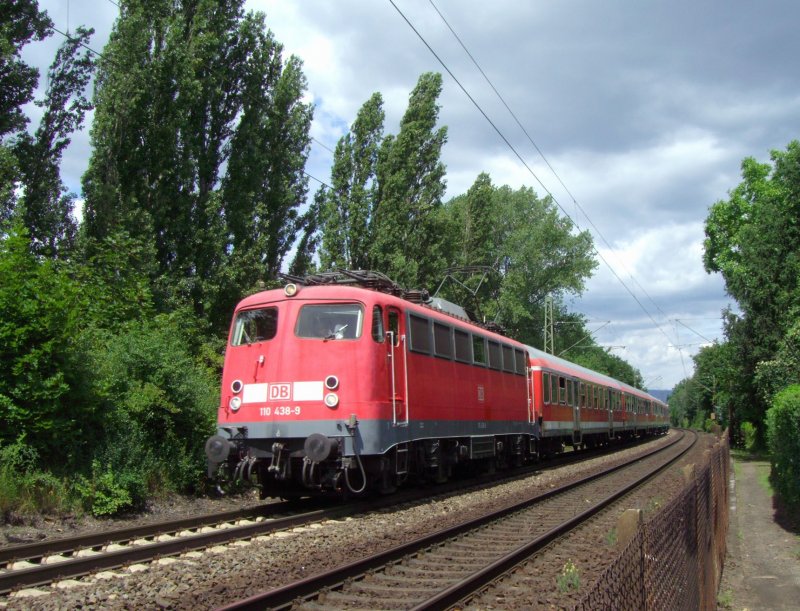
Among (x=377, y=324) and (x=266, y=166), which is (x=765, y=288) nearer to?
(x=266, y=166)

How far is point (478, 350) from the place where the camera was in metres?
15.8

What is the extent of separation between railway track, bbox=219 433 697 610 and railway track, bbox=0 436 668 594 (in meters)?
2.11

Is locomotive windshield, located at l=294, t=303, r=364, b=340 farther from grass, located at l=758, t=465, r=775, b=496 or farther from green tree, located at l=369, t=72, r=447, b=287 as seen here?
green tree, located at l=369, t=72, r=447, b=287

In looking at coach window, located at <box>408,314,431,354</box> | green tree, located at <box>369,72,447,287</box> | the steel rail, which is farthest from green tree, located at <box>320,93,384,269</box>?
the steel rail

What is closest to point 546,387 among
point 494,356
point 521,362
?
point 521,362

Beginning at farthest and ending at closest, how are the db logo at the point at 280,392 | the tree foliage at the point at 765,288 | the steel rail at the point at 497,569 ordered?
the tree foliage at the point at 765,288, the db logo at the point at 280,392, the steel rail at the point at 497,569

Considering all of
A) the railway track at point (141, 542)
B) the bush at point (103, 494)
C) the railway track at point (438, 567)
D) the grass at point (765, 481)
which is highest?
the bush at point (103, 494)

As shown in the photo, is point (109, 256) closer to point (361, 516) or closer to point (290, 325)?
point (290, 325)

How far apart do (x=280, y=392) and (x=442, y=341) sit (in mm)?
3753

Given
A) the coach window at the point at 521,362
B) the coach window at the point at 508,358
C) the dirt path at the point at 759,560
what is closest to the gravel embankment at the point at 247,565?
the dirt path at the point at 759,560

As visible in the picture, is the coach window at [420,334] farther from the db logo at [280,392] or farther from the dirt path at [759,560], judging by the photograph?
the dirt path at [759,560]

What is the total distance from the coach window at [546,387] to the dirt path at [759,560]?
584 cm

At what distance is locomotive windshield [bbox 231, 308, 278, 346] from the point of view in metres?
11.8

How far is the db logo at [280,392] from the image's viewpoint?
36.2ft
